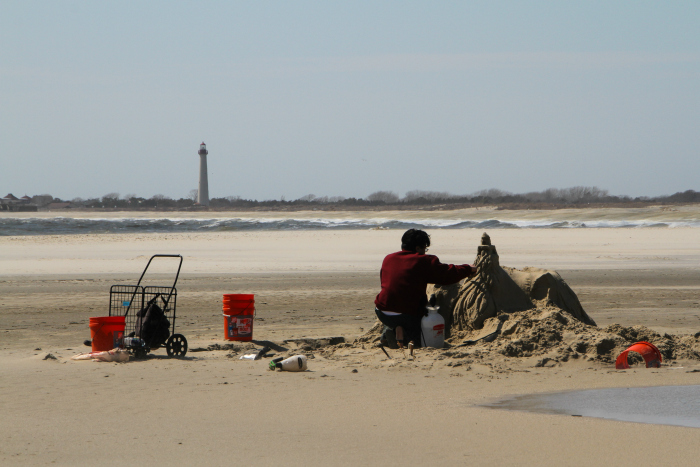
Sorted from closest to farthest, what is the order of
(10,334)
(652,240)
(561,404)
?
(561,404), (10,334), (652,240)

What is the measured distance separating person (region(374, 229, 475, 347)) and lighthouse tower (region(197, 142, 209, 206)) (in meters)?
110

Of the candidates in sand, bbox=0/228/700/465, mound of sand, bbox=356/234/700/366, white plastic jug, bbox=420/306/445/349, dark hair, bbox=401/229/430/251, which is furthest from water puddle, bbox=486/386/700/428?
dark hair, bbox=401/229/430/251

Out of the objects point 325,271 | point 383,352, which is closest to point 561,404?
point 383,352

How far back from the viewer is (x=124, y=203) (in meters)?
104

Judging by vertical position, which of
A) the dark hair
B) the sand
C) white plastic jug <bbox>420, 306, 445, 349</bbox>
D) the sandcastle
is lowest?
the sand

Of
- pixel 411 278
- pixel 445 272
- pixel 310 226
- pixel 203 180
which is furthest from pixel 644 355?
pixel 203 180

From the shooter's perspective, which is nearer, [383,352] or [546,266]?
[383,352]

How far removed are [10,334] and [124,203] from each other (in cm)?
9857

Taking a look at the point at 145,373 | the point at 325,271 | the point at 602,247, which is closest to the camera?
the point at 145,373

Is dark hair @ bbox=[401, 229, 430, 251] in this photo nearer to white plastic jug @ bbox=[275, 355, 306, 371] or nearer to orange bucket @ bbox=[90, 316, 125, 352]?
white plastic jug @ bbox=[275, 355, 306, 371]

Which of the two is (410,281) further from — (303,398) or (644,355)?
(644,355)

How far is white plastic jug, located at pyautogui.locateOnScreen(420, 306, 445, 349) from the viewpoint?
26.3ft

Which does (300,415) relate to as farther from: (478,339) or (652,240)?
(652,240)

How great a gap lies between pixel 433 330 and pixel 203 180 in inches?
4558
